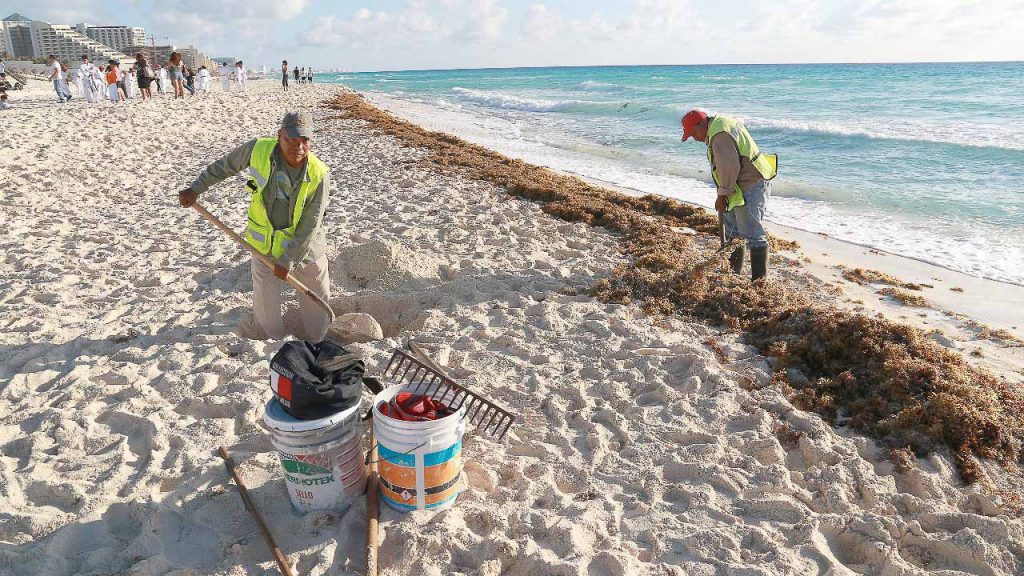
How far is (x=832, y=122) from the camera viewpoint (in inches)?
796

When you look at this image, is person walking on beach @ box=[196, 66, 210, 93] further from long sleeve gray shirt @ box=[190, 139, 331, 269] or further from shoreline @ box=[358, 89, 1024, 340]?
long sleeve gray shirt @ box=[190, 139, 331, 269]

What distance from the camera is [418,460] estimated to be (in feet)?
8.65

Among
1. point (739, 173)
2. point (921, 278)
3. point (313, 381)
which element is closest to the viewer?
point (313, 381)

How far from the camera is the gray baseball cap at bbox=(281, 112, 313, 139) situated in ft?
11.7

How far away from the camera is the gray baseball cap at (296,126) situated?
11.7 feet

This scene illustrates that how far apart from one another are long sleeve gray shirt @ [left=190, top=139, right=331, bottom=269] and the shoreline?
506 cm

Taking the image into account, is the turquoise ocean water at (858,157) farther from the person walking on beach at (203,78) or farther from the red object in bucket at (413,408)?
the person walking on beach at (203,78)

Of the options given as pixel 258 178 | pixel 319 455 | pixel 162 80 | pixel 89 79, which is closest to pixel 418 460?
pixel 319 455

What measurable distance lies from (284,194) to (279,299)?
3.37 feet

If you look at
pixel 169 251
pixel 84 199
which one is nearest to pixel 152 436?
pixel 169 251

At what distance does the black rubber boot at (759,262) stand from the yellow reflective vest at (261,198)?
13.4 ft

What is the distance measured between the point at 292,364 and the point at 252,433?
1.09 metres

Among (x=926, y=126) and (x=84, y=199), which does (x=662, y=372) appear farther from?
(x=926, y=126)

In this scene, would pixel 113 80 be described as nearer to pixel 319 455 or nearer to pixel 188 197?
pixel 188 197
